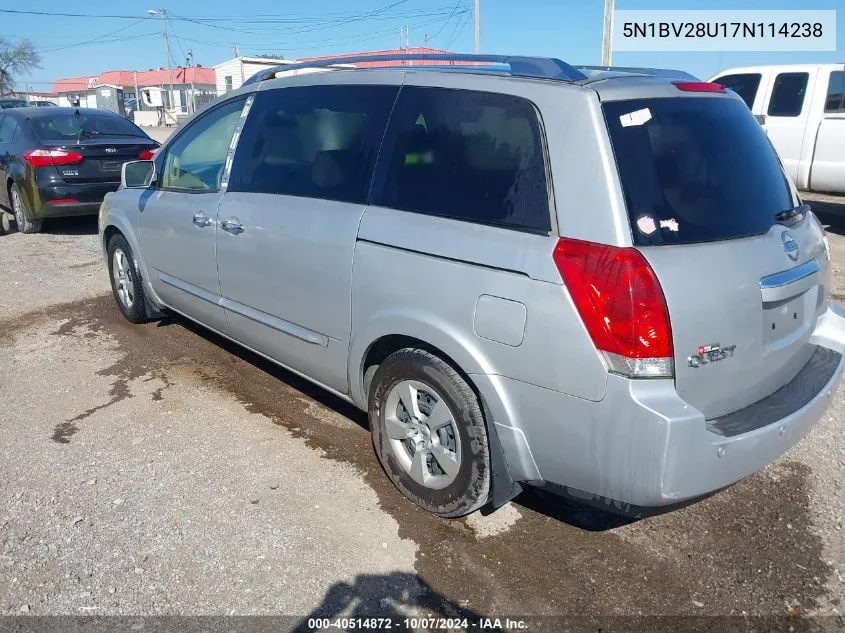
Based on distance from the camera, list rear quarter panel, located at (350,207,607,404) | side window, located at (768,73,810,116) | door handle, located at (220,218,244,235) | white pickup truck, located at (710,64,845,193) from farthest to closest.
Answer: side window, located at (768,73,810,116)
white pickup truck, located at (710,64,845,193)
door handle, located at (220,218,244,235)
rear quarter panel, located at (350,207,607,404)

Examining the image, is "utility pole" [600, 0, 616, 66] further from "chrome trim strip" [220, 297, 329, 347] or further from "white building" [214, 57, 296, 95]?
"white building" [214, 57, 296, 95]

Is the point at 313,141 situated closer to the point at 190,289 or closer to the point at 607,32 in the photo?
the point at 190,289

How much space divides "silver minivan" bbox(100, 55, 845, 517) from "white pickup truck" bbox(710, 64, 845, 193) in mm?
7513

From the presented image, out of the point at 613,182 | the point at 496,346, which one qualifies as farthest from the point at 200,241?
the point at 613,182

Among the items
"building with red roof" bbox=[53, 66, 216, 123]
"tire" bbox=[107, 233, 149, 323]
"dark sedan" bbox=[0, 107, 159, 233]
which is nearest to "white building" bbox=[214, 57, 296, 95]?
"building with red roof" bbox=[53, 66, 216, 123]

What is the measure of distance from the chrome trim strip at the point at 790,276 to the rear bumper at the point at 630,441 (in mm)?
469

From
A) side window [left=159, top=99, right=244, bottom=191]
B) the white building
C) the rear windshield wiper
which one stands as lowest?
the rear windshield wiper

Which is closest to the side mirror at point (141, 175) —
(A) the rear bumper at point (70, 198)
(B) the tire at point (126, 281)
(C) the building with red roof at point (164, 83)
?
(B) the tire at point (126, 281)

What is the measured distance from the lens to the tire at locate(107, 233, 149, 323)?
5.45 m

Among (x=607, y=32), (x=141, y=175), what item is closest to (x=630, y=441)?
(x=141, y=175)

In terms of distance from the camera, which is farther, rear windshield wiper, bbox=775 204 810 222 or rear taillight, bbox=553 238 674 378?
rear windshield wiper, bbox=775 204 810 222

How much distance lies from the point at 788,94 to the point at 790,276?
8.89m

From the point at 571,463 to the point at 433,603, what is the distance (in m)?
0.74

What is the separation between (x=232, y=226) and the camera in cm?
400
